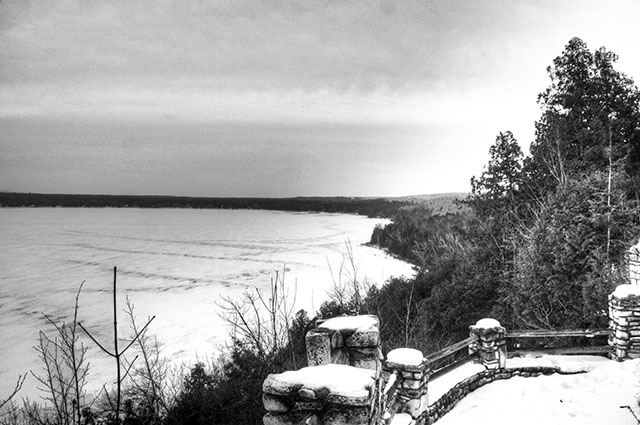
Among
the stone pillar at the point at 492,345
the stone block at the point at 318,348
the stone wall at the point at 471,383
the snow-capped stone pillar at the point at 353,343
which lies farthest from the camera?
the stone pillar at the point at 492,345

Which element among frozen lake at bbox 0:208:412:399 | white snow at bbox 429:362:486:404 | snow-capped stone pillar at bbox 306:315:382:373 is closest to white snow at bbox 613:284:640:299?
white snow at bbox 429:362:486:404

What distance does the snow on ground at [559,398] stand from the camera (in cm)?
582

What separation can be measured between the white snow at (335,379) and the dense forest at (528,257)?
Answer: 30.4 ft

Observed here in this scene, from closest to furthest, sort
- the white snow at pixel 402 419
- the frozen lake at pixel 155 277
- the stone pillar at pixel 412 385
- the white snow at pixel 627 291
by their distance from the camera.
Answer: the white snow at pixel 402 419 → the stone pillar at pixel 412 385 → the white snow at pixel 627 291 → the frozen lake at pixel 155 277

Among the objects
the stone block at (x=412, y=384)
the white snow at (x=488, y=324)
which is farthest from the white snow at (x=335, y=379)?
the white snow at (x=488, y=324)

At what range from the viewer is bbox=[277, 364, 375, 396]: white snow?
328cm

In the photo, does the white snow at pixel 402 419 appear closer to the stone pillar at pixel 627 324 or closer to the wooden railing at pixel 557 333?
the wooden railing at pixel 557 333

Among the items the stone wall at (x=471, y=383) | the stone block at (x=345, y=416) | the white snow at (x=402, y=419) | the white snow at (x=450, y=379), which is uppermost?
the stone block at (x=345, y=416)

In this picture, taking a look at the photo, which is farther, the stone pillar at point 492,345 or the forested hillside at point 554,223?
the forested hillside at point 554,223

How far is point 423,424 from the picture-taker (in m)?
5.70

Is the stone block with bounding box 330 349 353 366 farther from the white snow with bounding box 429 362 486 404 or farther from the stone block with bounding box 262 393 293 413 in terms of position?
the white snow with bounding box 429 362 486 404

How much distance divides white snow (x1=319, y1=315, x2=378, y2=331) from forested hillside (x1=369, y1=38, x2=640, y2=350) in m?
9.61

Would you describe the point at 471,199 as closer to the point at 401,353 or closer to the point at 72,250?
the point at 401,353

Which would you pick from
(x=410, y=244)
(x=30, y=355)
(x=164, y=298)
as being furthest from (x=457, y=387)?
(x=410, y=244)
